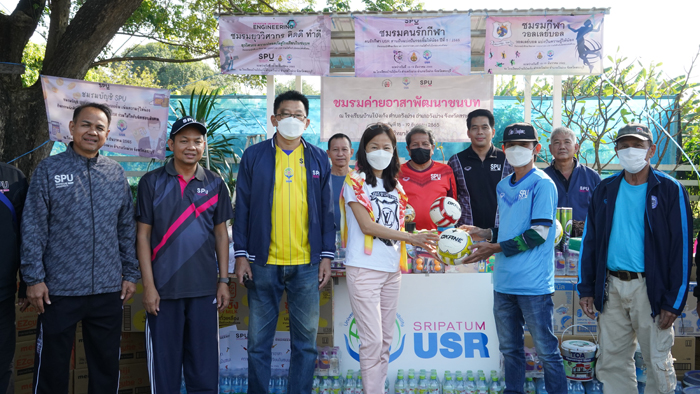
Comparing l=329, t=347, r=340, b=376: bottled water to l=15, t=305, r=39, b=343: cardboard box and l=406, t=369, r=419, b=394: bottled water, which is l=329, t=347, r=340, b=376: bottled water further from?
l=15, t=305, r=39, b=343: cardboard box

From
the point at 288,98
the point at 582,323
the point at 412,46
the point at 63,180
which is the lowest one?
the point at 582,323

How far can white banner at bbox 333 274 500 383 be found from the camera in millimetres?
4094

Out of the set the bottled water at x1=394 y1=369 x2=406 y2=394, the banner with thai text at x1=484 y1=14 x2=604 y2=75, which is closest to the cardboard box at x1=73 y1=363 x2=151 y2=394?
the bottled water at x1=394 y1=369 x2=406 y2=394

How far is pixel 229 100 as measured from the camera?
356 inches

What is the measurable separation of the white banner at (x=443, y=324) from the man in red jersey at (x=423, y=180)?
1.66 feet

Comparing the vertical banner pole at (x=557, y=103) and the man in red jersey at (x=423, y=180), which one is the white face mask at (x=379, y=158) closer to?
the man in red jersey at (x=423, y=180)

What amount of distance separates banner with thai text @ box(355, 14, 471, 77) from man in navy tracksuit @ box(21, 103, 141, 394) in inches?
134

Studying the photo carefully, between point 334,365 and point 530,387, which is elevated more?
point 334,365

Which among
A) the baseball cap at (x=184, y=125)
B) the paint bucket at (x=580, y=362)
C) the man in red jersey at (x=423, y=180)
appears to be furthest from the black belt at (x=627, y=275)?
the baseball cap at (x=184, y=125)

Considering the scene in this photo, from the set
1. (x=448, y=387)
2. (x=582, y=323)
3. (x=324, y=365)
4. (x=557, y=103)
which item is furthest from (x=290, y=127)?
(x=557, y=103)

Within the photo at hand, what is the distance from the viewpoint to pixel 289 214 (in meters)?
3.36

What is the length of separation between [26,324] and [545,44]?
220 inches

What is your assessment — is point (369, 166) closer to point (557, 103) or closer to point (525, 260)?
point (525, 260)

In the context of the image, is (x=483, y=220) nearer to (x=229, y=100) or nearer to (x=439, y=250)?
(x=439, y=250)
